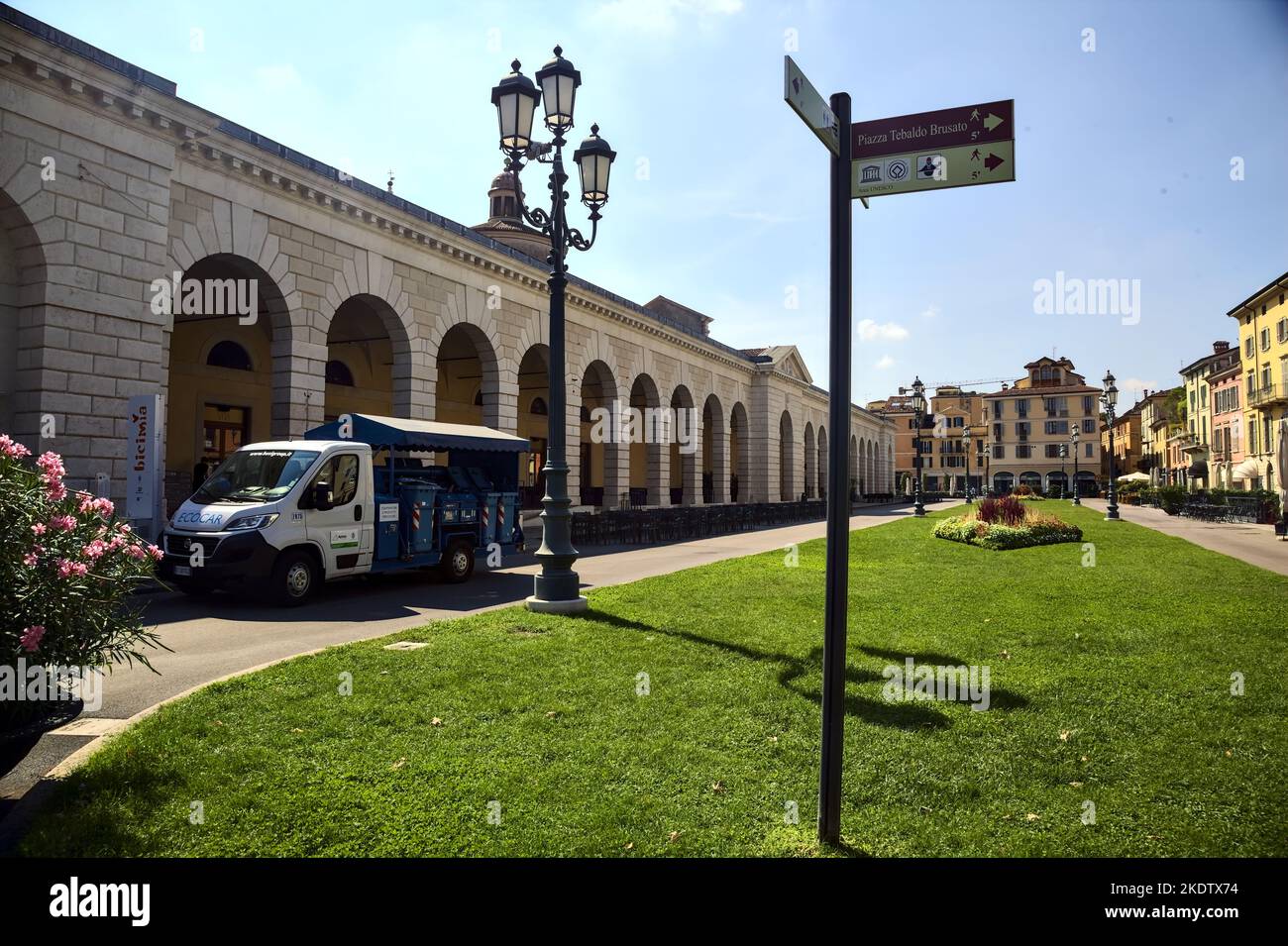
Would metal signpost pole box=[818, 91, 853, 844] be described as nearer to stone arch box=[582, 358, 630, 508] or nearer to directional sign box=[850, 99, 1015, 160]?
directional sign box=[850, 99, 1015, 160]

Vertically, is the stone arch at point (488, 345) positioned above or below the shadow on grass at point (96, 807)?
above

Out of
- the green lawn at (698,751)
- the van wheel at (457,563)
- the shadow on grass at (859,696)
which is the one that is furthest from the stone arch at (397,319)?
the shadow on grass at (859,696)

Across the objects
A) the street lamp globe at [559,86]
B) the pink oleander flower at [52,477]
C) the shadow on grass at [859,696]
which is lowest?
the shadow on grass at [859,696]

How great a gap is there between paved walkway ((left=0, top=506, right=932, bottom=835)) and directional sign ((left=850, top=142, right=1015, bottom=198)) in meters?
5.39

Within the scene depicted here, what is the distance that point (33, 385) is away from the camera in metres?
13.7

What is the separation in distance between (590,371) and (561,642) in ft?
95.6

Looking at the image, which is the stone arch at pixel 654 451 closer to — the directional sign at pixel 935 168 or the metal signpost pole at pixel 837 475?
the directional sign at pixel 935 168

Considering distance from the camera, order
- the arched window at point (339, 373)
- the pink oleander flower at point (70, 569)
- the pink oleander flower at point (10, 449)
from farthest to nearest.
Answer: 1. the arched window at point (339, 373)
2. the pink oleander flower at point (10, 449)
3. the pink oleander flower at point (70, 569)

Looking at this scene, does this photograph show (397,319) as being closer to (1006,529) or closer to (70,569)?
(1006,529)

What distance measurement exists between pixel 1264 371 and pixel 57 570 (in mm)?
61204

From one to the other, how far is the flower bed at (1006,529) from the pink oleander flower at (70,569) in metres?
19.1

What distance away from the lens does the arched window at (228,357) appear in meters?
23.5

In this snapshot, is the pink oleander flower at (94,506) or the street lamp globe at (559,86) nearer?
the pink oleander flower at (94,506)
